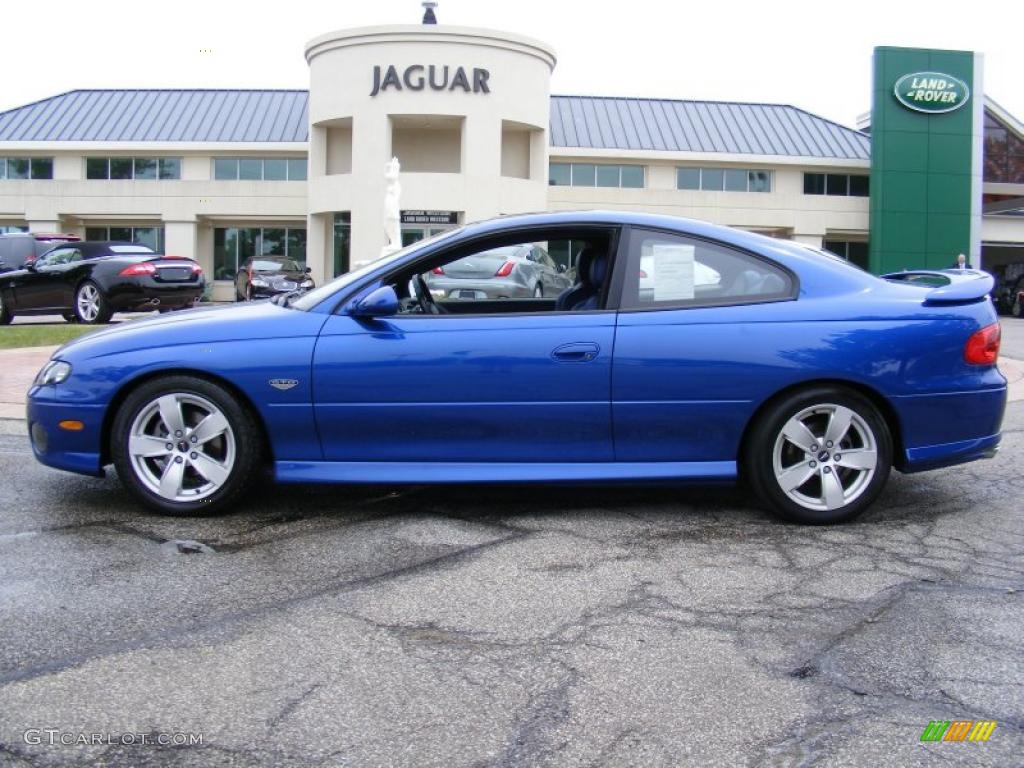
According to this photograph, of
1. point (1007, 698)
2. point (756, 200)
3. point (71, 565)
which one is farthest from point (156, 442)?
point (756, 200)

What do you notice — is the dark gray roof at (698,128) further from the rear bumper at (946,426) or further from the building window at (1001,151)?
the rear bumper at (946,426)

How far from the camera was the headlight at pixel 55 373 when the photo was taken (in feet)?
16.2

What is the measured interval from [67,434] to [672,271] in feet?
9.70

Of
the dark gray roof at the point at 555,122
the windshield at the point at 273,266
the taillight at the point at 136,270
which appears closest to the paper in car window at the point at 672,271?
the taillight at the point at 136,270

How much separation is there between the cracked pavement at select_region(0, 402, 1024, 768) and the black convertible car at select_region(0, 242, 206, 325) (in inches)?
475

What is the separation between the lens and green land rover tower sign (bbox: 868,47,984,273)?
1642 inches

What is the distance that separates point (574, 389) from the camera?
4.75m

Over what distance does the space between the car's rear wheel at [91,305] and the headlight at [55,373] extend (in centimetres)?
1248

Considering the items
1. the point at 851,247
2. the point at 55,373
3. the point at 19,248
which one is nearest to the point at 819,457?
the point at 55,373

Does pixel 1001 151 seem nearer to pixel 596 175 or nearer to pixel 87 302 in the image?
pixel 596 175

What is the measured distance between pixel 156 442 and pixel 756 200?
4064 cm

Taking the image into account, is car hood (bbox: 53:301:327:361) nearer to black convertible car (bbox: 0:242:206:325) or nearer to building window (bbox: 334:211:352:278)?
black convertible car (bbox: 0:242:206:325)

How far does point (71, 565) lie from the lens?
4.18m

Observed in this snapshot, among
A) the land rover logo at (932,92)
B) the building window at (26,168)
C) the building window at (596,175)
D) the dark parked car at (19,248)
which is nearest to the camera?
the dark parked car at (19,248)
